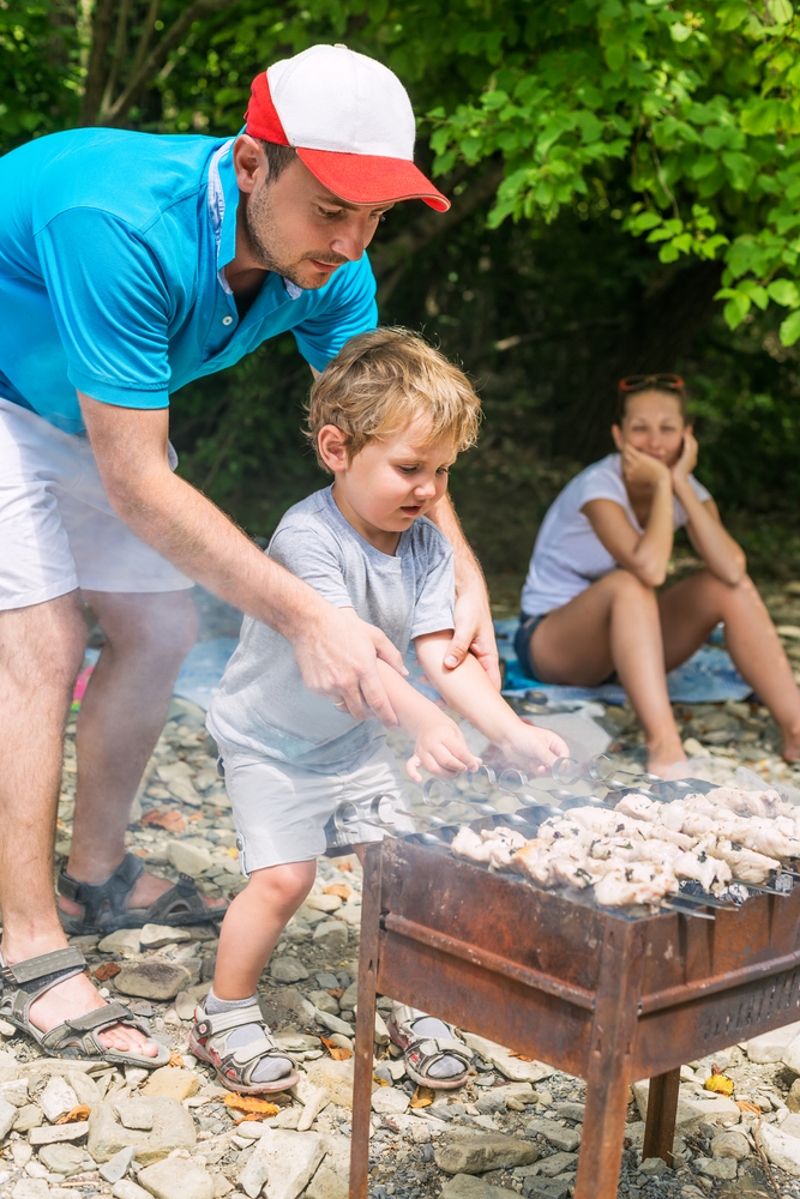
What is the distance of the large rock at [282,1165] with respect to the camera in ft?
6.99

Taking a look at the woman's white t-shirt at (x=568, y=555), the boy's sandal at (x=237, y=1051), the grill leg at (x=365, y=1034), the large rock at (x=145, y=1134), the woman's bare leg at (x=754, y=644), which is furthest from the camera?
the woman's white t-shirt at (x=568, y=555)

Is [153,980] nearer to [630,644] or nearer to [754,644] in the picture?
[630,644]

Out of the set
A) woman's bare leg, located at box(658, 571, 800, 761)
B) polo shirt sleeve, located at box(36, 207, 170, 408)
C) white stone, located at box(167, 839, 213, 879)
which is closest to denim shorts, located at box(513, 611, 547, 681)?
woman's bare leg, located at box(658, 571, 800, 761)

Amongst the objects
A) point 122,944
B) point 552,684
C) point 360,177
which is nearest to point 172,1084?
point 122,944

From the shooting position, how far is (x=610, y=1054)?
5.34 feet

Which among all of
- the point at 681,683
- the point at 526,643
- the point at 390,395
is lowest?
the point at 681,683

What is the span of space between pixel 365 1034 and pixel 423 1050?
0.64 metres

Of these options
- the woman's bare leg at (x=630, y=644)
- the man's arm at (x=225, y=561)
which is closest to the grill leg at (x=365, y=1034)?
the man's arm at (x=225, y=561)

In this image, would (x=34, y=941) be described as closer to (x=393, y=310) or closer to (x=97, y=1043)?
(x=97, y=1043)

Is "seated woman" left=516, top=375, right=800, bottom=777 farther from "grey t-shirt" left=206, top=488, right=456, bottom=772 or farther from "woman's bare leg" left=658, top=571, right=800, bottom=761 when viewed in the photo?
"grey t-shirt" left=206, top=488, right=456, bottom=772

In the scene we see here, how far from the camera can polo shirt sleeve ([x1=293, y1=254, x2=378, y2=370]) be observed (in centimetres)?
288

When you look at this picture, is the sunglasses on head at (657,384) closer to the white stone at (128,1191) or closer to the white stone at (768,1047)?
the white stone at (768,1047)

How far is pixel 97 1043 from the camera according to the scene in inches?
99.1

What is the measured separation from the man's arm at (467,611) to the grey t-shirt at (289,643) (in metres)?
0.04
